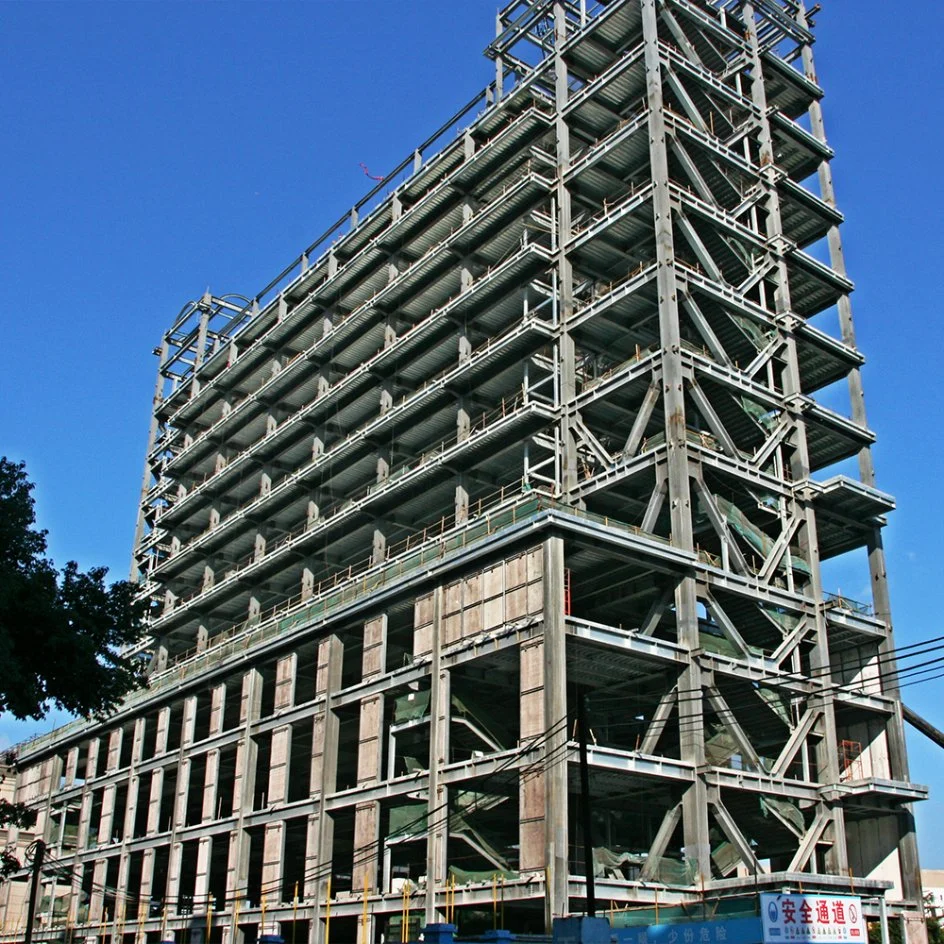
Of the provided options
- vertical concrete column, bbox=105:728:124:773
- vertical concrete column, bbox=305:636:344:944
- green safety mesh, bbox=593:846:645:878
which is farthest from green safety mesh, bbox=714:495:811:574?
vertical concrete column, bbox=105:728:124:773

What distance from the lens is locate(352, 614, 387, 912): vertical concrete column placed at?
48.7 metres

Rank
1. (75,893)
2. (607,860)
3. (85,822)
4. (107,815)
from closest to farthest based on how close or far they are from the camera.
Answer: (607,860) < (75,893) < (107,815) < (85,822)

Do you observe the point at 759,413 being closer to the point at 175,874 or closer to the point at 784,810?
the point at 784,810

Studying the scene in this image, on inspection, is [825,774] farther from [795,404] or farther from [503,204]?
[503,204]

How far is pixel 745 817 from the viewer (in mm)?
48125

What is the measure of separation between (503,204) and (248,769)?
1304 inches

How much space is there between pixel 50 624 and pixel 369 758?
865 inches

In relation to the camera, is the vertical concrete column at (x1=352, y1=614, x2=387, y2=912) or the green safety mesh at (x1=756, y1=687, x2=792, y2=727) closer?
the green safety mesh at (x1=756, y1=687, x2=792, y2=727)

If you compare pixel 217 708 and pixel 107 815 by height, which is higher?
pixel 217 708

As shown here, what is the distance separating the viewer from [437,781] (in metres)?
45.8

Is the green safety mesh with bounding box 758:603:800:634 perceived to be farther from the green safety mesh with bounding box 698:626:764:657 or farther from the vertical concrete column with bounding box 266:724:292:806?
the vertical concrete column with bounding box 266:724:292:806

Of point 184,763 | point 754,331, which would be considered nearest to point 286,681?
point 184,763

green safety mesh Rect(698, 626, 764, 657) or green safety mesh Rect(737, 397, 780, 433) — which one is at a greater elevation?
green safety mesh Rect(737, 397, 780, 433)

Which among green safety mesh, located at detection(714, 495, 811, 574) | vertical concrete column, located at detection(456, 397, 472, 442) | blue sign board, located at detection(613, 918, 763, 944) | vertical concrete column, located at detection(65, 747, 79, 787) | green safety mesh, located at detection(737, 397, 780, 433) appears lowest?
blue sign board, located at detection(613, 918, 763, 944)
